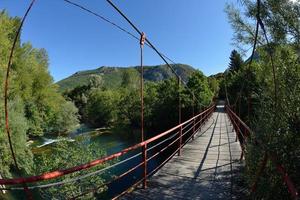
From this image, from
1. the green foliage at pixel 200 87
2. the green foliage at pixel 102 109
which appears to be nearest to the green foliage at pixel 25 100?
the green foliage at pixel 102 109

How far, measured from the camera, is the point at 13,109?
2177 centimetres

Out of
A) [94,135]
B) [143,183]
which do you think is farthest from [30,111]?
[143,183]

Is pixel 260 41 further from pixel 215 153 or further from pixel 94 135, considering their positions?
pixel 94 135

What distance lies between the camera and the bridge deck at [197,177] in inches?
182

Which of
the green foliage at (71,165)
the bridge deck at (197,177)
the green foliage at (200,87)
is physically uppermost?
the green foliage at (200,87)

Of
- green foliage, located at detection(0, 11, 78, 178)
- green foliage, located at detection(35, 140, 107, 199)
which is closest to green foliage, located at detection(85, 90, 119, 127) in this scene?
green foliage, located at detection(0, 11, 78, 178)

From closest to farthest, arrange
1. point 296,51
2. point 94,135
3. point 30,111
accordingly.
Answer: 1. point 296,51
2. point 30,111
3. point 94,135

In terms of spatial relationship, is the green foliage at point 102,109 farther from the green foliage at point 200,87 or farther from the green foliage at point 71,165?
the green foliage at point 71,165

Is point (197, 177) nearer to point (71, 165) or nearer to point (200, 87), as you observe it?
point (71, 165)

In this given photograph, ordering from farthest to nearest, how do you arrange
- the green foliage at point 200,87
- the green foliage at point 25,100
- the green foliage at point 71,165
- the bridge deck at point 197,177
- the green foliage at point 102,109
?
the green foliage at point 102,109 → the green foliage at point 200,87 → the green foliage at point 25,100 → the green foliage at point 71,165 → the bridge deck at point 197,177

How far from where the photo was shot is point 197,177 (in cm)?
564

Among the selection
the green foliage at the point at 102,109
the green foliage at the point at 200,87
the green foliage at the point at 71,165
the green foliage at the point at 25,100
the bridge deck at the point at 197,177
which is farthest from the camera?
the green foliage at the point at 102,109

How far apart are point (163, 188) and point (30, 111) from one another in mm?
29298

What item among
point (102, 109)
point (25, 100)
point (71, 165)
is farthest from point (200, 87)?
point (102, 109)
